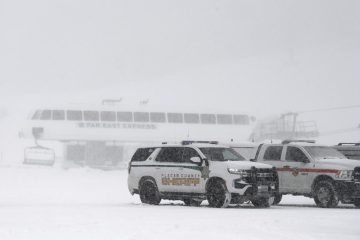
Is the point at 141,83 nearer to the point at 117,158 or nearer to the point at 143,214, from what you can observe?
the point at 117,158

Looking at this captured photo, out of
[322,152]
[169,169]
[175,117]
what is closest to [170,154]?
[169,169]

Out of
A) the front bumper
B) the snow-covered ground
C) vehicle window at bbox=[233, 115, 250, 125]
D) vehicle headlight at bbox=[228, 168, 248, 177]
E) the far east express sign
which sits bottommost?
the snow-covered ground

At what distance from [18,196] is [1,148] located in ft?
273

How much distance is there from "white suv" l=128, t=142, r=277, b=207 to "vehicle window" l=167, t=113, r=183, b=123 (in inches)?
1877

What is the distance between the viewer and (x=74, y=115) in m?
68.6

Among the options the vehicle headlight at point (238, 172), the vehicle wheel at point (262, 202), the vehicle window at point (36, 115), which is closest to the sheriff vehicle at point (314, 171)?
the vehicle wheel at point (262, 202)

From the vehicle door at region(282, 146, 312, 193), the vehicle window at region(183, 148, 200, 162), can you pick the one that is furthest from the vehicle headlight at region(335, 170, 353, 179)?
the vehicle window at region(183, 148, 200, 162)

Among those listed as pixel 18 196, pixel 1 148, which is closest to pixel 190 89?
pixel 1 148

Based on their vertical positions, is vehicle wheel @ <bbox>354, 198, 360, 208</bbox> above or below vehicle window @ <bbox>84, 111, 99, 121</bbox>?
below

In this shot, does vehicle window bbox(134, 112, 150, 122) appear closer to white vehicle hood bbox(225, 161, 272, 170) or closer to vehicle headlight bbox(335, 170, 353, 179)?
vehicle headlight bbox(335, 170, 353, 179)

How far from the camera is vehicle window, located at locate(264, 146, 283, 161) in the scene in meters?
26.1

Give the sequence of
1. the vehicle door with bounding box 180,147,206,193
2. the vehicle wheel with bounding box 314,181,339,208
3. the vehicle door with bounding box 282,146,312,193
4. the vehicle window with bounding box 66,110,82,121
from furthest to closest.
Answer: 1. the vehicle window with bounding box 66,110,82,121
2. the vehicle door with bounding box 282,146,312,193
3. the vehicle wheel with bounding box 314,181,339,208
4. the vehicle door with bounding box 180,147,206,193

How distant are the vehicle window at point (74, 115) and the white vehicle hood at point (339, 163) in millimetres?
45290

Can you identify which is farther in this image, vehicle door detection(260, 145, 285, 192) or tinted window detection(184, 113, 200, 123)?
tinted window detection(184, 113, 200, 123)
